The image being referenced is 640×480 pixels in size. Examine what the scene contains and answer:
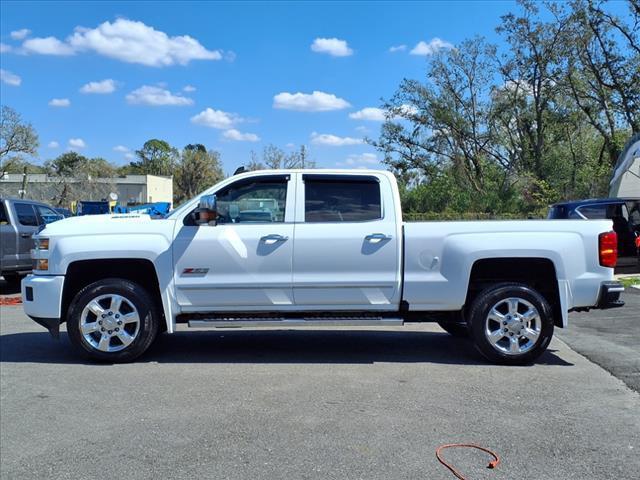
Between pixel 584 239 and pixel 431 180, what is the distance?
34717 mm

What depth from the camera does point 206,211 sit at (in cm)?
646

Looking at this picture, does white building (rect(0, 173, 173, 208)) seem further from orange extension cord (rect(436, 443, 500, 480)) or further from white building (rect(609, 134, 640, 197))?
orange extension cord (rect(436, 443, 500, 480))

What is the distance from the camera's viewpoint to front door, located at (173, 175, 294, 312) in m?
6.56

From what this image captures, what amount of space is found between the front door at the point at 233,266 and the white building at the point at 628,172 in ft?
45.1

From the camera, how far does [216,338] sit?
8.14 metres

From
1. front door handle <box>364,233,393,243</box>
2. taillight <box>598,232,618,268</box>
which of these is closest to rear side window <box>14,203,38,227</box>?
front door handle <box>364,233,393,243</box>

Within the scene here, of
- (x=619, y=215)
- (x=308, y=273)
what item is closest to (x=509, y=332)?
(x=308, y=273)

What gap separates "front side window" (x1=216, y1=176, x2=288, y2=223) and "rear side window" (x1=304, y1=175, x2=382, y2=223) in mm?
300

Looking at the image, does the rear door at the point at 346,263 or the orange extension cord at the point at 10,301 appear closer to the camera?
the rear door at the point at 346,263

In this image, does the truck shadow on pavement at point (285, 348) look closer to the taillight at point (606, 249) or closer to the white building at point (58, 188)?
the taillight at point (606, 249)

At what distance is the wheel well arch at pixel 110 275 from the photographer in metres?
6.76

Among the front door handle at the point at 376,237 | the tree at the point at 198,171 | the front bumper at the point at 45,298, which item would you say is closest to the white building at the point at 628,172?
the front door handle at the point at 376,237

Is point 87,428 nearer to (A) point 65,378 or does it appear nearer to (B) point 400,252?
A: (A) point 65,378

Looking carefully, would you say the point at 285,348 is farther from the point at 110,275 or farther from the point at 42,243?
the point at 42,243
